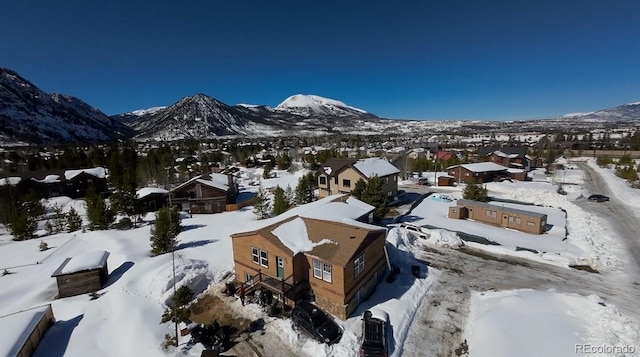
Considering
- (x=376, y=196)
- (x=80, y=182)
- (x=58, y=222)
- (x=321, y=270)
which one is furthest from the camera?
(x=80, y=182)

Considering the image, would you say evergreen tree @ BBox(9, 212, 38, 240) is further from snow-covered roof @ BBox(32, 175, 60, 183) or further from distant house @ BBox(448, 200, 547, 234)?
distant house @ BBox(448, 200, 547, 234)

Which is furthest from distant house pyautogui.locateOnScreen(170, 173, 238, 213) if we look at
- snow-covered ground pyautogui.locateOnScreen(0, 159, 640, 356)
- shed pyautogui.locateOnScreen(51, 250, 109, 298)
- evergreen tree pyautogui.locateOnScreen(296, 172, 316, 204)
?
shed pyautogui.locateOnScreen(51, 250, 109, 298)

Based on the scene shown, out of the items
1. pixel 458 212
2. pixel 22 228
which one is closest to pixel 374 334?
pixel 458 212

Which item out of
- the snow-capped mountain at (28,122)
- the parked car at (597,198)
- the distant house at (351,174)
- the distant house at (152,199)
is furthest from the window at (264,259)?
the snow-capped mountain at (28,122)

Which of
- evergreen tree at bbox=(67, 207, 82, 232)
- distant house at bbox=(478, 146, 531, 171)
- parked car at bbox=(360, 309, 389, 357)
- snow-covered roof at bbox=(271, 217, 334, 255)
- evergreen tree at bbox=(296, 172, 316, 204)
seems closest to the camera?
parked car at bbox=(360, 309, 389, 357)

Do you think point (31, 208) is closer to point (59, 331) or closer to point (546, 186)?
point (59, 331)

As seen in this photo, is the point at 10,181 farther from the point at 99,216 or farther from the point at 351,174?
the point at 351,174

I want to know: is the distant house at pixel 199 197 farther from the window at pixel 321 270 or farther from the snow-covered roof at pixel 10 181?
the snow-covered roof at pixel 10 181
